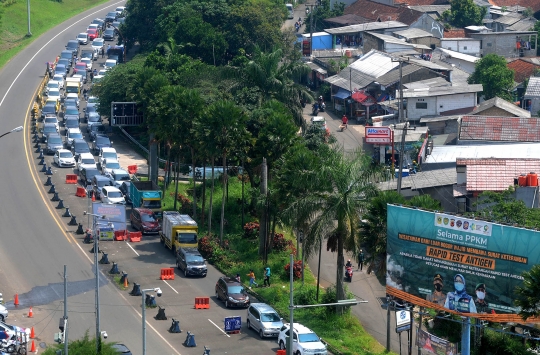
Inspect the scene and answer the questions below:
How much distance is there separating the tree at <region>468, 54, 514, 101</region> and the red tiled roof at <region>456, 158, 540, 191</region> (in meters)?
31.8

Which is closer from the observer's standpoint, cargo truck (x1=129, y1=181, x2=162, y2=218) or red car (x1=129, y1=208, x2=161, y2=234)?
red car (x1=129, y1=208, x2=161, y2=234)

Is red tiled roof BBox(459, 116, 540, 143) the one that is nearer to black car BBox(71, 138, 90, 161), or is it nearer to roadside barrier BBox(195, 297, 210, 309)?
black car BBox(71, 138, 90, 161)

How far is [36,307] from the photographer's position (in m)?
56.8

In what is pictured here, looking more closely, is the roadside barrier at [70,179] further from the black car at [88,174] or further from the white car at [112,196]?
the white car at [112,196]

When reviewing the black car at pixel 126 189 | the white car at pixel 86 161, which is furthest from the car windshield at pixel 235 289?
the white car at pixel 86 161

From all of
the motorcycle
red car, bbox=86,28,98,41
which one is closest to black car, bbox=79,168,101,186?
the motorcycle

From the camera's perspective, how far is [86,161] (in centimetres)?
8381

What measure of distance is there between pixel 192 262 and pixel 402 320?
1671cm

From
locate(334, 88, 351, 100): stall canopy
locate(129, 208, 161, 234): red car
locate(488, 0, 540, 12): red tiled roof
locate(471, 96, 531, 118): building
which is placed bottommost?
locate(129, 208, 161, 234): red car

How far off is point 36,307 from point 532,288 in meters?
28.0

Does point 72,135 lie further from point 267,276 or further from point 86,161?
point 267,276

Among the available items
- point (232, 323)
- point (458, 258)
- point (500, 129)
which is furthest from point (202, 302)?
point (500, 129)

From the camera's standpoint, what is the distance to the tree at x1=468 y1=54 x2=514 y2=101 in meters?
99.5

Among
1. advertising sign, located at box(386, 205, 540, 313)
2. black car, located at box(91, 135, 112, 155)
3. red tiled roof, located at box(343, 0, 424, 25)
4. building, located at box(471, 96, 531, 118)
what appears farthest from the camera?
red tiled roof, located at box(343, 0, 424, 25)
